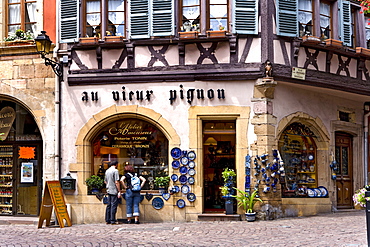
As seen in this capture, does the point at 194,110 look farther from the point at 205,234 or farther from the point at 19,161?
the point at 19,161

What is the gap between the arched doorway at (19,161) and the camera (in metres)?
15.6

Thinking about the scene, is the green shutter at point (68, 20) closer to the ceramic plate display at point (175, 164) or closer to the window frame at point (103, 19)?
the window frame at point (103, 19)

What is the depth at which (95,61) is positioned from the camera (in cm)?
1445

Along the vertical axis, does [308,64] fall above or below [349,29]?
below

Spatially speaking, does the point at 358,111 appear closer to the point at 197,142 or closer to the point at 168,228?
the point at 197,142

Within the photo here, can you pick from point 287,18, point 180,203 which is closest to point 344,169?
point 287,18

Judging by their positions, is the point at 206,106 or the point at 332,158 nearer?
the point at 206,106

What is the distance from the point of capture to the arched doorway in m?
15.6

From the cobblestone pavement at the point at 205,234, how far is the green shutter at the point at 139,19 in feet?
14.0

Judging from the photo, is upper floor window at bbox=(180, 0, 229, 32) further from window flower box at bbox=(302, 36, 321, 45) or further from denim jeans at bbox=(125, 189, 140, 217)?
denim jeans at bbox=(125, 189, 140, 217)

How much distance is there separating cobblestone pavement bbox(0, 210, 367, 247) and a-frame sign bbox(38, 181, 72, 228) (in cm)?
23

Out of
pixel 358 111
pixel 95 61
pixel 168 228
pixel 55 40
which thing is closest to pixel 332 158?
pixel 358 111

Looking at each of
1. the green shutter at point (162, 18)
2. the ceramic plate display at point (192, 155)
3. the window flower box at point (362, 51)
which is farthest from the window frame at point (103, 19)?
the window flower box at point (362, 51)

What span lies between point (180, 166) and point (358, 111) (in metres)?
6.10
